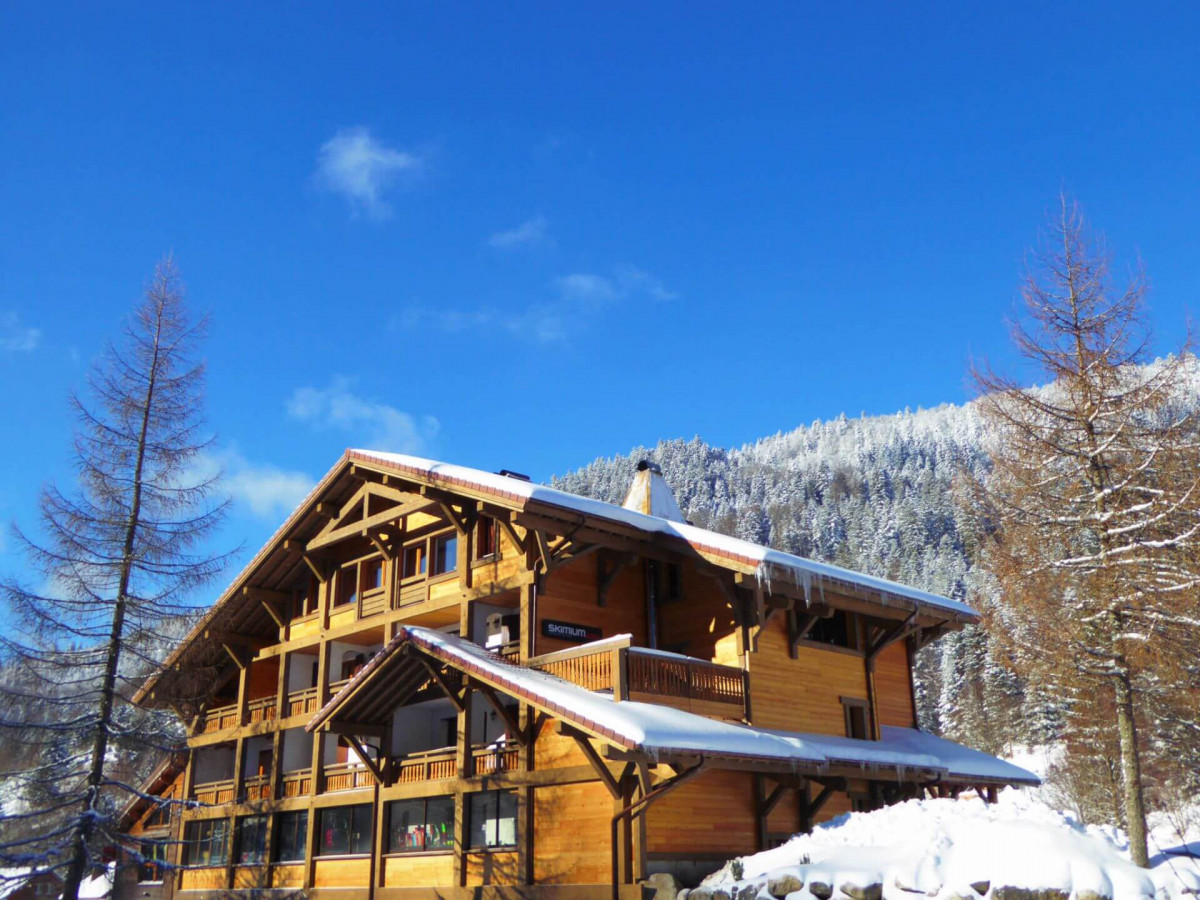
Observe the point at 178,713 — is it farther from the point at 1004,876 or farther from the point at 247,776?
the point at 1004,876

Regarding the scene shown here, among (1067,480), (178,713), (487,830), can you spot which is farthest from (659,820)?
(178,713)

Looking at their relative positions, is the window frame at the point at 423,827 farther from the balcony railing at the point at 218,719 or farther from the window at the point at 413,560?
the balcony railing at the point at 218,719

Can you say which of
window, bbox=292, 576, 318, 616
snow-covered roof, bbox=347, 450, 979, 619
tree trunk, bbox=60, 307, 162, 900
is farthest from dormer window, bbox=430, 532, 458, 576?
tree trunk, bbox=60, 307, 162, 900

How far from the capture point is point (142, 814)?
3722cm

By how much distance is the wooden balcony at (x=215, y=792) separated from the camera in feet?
107

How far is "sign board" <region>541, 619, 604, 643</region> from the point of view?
2411 cm

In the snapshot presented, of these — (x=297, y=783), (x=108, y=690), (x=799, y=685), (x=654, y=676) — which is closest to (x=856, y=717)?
(x=799, y=685)

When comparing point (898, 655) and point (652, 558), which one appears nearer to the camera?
point (652, 558)

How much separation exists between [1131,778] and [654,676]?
8608 mm

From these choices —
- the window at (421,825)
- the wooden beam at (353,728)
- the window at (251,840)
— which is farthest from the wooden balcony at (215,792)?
the wooden beam at (353,728)

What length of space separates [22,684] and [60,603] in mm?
2008

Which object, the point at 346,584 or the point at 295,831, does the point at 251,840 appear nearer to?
the point at 295,831

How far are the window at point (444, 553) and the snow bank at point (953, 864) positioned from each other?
39.7 feet

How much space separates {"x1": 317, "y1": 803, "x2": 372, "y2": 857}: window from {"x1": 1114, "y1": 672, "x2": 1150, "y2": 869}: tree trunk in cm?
1721
